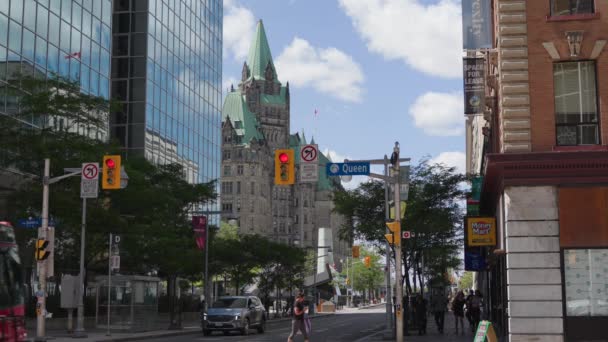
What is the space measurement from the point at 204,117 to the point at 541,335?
6354cm

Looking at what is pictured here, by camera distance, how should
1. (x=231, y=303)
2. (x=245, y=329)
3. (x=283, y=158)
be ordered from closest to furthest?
(x=283, y=158) < (x=245, y=329) < (x=231, y=303)

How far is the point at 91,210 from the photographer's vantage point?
39000mm

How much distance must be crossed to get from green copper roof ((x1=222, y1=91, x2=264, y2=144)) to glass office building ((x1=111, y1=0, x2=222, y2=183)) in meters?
105

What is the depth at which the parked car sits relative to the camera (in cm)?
3956

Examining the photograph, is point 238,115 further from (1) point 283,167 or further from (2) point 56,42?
(1) point 283,167

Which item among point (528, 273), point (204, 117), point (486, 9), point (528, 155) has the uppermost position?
point (204, 117)

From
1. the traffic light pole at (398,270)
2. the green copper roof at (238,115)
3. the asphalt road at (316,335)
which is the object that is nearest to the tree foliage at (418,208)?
the asphalt road at (316,335)

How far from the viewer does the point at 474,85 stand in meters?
28.1

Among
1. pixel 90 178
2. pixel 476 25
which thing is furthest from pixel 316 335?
pixel 476 25

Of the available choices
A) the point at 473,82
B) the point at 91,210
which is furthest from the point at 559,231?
the point at 91,210

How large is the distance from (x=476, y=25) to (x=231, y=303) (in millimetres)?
20826

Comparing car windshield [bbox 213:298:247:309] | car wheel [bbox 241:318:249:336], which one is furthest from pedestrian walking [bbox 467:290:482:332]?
car windshield [bbox 213:298:247:309]

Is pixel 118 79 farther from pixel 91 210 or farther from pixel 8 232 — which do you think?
pixel 8 232

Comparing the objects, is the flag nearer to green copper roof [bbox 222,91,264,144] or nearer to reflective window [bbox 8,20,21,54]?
reflective window [bbox 8,20,21,54]
